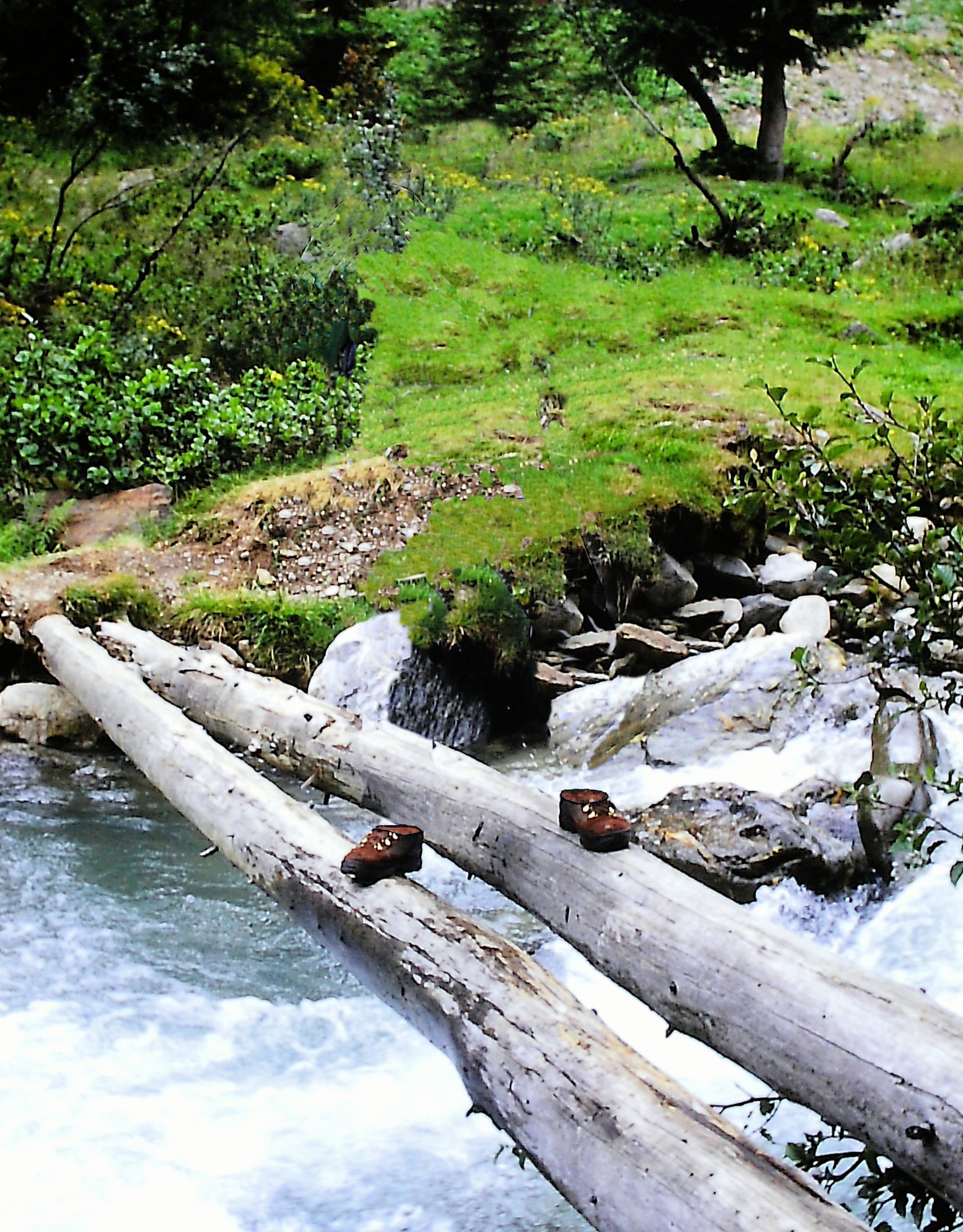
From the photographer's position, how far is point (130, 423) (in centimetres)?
1014

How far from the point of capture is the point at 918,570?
10.5 feet

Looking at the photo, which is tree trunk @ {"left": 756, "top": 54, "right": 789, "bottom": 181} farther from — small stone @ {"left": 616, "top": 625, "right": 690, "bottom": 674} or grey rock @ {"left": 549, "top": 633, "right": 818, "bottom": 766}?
grey rock @ {"left": 549, "top": 633, "right": 818, "bottom": 766}

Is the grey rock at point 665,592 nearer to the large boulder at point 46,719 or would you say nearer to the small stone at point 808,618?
the small stone at point 808,618

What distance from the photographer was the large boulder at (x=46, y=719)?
24.4 ft

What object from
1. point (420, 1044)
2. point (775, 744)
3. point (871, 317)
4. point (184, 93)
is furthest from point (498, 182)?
point (420, 1044)

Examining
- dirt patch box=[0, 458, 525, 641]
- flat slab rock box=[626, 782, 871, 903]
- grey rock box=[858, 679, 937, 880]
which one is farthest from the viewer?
dirt patch box=[0, 458, 525, 641]

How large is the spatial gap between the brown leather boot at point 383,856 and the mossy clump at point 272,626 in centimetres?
433

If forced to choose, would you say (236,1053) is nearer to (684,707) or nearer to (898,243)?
(684,707)

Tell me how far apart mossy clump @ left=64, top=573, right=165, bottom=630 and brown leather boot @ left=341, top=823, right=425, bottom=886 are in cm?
484

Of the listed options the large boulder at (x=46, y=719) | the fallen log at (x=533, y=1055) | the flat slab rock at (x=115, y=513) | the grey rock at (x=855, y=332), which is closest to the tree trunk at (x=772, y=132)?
the grey rock at (x=855, y=332)

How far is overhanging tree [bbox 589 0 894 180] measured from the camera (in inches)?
665

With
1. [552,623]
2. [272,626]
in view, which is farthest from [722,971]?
[552,623]

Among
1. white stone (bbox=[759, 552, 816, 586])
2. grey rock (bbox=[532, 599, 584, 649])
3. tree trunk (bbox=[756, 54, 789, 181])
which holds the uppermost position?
tree trunk (bbox=[756, 54, 789, 181])

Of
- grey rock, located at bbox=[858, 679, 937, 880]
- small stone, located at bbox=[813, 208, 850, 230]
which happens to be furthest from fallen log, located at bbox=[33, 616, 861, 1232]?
small stone, located at bbox=[813, 208, 850, 230]
